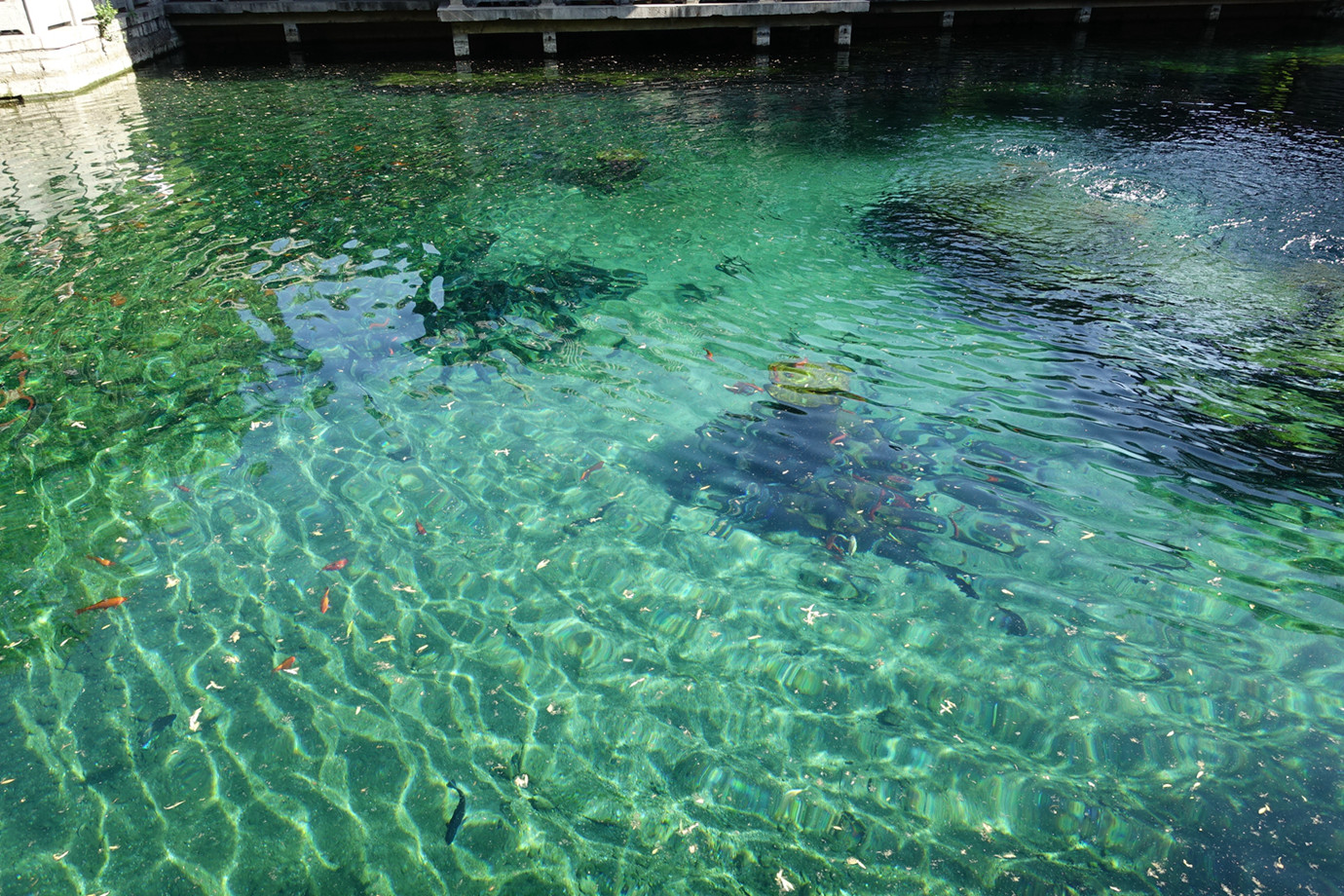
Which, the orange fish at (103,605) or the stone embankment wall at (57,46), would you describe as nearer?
the orange fish at (103,605)

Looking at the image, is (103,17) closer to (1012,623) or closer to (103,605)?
(103,605)

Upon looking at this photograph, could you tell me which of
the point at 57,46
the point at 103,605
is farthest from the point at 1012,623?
the point at 57,46

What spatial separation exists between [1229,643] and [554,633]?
11.7 feet

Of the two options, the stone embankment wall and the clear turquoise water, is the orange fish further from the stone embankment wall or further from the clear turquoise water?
the stone embankment wall

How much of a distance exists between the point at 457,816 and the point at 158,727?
1570 mm

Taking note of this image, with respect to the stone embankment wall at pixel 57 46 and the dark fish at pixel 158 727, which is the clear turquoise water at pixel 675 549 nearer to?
the dark fish at pixel 158 727

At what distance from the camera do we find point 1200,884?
3066 millimetres

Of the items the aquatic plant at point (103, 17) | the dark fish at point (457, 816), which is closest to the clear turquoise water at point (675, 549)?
the dark fish at point (457, 816)

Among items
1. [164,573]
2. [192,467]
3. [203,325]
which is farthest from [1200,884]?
[203,325]

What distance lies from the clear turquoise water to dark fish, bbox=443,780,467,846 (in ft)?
0.09

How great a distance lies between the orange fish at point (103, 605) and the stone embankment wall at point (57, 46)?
17.6 metres

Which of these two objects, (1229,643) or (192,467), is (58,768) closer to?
(192,467)

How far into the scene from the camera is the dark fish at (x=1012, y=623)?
13.8 ft

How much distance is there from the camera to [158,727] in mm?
3721
